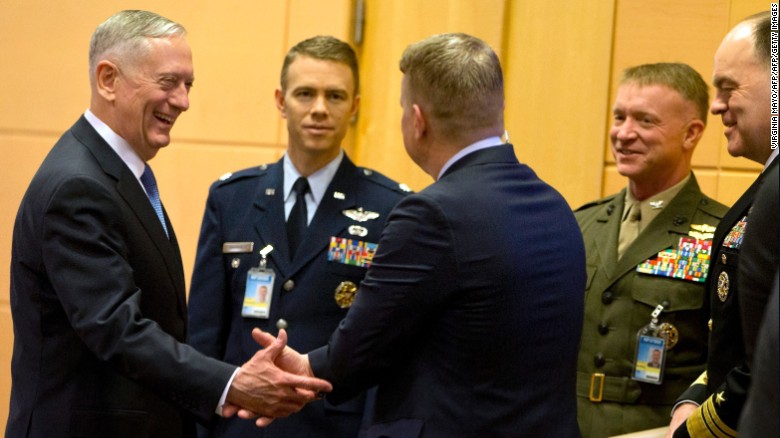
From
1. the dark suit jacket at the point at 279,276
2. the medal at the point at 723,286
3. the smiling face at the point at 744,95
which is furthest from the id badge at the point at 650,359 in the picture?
the dark suit jacket at the point at 279,276

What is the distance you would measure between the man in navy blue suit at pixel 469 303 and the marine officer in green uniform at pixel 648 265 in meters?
0.91

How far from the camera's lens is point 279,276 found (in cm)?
320

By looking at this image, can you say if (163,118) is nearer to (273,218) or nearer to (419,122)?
(273,218)

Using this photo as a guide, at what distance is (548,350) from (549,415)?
0.45 feet

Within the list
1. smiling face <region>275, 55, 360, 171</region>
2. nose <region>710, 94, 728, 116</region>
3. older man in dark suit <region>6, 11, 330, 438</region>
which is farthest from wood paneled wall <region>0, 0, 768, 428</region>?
older man in dark suit <region>6, 11, 330, 438</region>

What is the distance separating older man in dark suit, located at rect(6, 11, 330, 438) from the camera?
2.35 m

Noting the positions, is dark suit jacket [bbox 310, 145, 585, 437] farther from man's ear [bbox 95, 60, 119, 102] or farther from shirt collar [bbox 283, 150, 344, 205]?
shirt collar [bbox 283, 150, 344, 205]

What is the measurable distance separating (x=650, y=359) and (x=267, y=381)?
1.20 meters

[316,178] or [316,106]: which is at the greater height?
[316,106]

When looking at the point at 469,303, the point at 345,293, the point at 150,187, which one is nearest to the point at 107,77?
the point at 150,187

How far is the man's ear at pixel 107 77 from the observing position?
104 inches

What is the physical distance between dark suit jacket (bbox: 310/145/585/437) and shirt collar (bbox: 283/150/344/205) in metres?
1.16

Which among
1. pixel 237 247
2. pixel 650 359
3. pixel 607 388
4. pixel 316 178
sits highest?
pixel 316 178

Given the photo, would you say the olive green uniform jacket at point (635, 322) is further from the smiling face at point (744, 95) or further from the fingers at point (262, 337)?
the fingers at point (262, 337)
